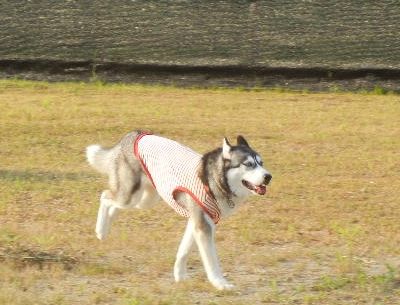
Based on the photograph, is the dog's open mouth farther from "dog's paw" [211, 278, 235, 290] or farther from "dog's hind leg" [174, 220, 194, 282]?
"dog's paw" [211, 278, 235, 290]

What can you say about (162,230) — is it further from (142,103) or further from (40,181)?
(142,103)

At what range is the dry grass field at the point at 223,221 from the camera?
23.9ft

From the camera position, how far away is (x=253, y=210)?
31.8 ft

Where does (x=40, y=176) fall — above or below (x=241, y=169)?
below

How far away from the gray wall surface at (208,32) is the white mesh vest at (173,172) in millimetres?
10094

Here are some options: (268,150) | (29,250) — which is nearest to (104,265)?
(29,250)

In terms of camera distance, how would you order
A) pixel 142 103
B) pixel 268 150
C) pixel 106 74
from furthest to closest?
pixel 106 74 < pixel 142 103 < pixel 268 150

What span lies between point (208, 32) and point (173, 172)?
421 inches

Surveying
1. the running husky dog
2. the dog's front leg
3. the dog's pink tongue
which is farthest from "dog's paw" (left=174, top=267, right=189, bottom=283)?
the dog's pink tongue

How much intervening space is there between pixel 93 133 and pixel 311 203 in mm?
3887

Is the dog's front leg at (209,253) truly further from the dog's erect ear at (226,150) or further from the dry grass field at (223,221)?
the dog's erect ear at (226,150)

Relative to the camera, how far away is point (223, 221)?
30.3 ft

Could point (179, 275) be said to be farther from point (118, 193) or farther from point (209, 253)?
point (118, 193)

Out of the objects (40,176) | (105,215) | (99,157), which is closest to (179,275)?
(105,215)
